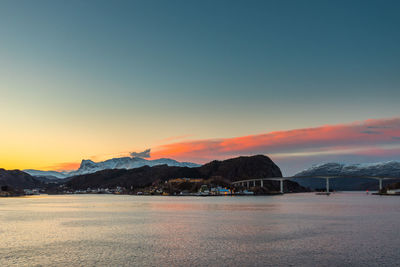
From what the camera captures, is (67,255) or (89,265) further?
(67,255)

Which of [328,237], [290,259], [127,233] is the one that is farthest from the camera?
[127,233]

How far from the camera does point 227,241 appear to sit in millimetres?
42375

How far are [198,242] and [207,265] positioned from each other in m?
12.4

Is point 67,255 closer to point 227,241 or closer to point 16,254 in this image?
point 16,254

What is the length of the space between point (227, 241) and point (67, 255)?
61.0 ft

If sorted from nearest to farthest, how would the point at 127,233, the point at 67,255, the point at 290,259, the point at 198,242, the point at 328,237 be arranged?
the point at 290,259, the point at 67,255, the point at 198,242, the point at 328,237, the point at 127,233

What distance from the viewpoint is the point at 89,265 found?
29.9 meters

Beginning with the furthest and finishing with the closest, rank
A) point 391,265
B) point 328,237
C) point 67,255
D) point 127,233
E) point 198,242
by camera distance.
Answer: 1. point 127,233
2. point 328,237
3. point 198,242
4. point 67,255
5. point 391,265

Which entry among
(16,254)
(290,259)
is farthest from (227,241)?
(16,254)

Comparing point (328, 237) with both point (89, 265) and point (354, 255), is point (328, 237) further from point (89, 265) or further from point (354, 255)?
point (89, 265)

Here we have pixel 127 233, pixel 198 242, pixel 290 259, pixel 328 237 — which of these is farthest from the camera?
pixel 127 233

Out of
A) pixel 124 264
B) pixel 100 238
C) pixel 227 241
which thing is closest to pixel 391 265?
pixel 227 241

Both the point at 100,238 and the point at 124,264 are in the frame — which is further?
the point at 100,238

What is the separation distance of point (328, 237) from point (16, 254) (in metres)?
37.3
